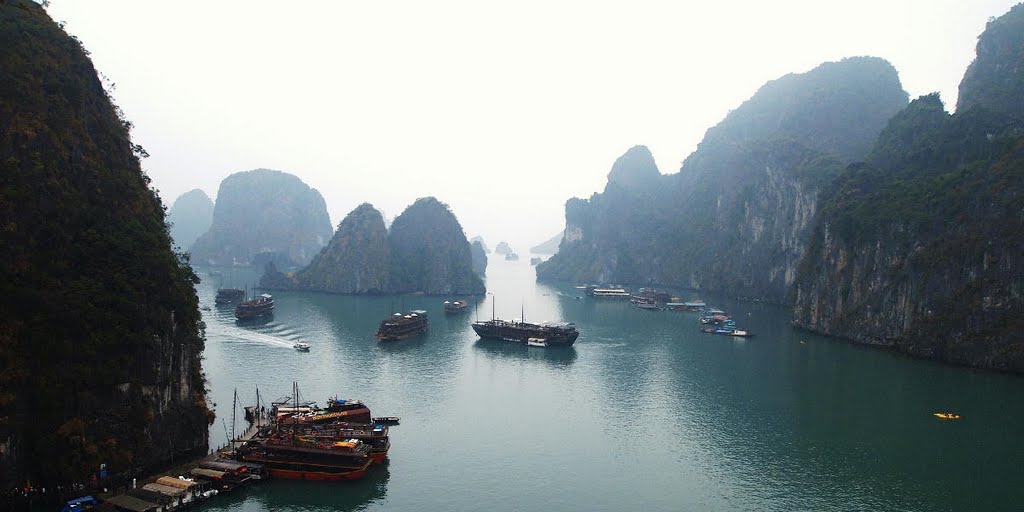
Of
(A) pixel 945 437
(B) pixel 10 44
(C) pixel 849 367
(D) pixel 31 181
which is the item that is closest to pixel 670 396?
(A) pixel 945 437

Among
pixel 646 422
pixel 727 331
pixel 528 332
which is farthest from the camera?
pixel 727 331

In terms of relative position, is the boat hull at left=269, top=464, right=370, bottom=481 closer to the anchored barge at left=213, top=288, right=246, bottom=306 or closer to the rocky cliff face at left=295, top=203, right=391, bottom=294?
the anchored barge at left=213, top=288, right=246, bottom=306

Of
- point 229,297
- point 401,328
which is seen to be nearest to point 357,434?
point 401,328

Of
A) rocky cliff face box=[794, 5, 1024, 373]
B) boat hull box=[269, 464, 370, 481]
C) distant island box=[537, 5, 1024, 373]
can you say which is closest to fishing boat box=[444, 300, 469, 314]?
rocky cliff face box=[794, 5, 1024, 373]

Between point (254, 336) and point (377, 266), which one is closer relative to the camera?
point (254, 336)

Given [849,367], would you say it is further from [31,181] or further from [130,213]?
[31,181]

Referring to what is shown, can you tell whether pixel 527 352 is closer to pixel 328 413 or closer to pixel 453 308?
pixel 328 413

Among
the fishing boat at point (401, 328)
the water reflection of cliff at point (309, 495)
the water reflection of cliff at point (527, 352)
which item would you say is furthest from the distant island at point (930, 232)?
the water reflection of cliff at point (309, 495)

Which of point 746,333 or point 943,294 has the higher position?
point 943,294
